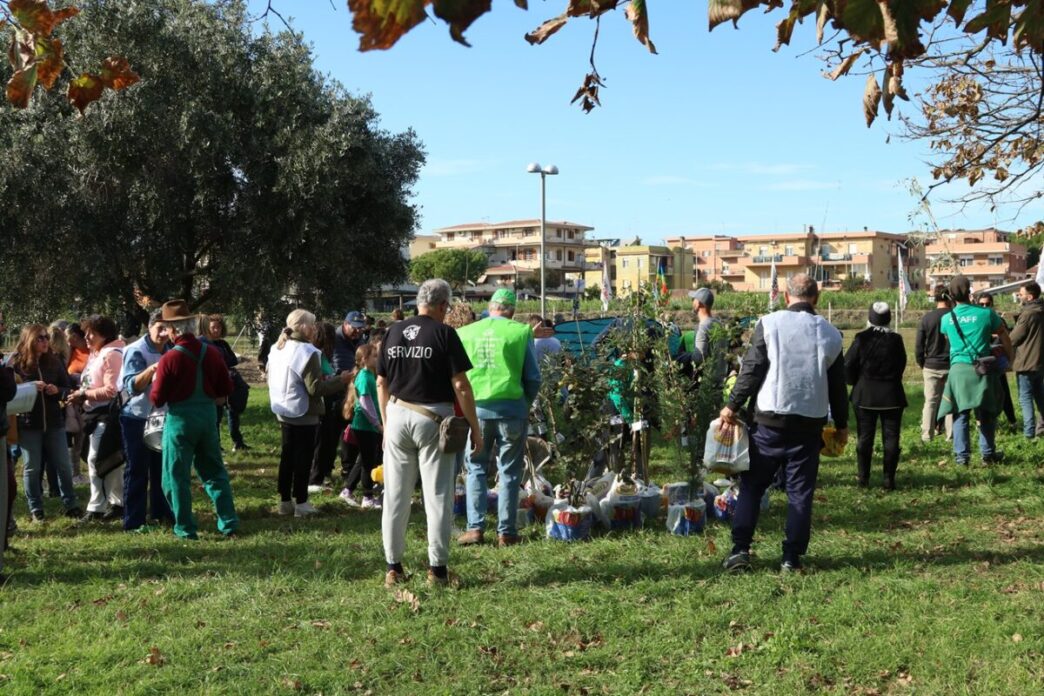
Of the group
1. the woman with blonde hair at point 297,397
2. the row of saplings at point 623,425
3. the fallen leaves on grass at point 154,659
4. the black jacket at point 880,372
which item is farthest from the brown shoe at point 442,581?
the black jacket at point 880,372

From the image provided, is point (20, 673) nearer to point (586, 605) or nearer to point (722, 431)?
point (586, 605)

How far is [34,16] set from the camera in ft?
12.4

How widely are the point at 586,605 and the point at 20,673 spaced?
9.72 ft

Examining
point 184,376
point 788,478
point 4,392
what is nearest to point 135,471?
point 184,376

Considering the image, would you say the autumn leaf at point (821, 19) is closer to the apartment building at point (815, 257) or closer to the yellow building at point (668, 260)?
the yellow building at point (668, 260)

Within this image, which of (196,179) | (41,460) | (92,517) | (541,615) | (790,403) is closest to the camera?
(541,615)

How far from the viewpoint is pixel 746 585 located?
5.93 metres

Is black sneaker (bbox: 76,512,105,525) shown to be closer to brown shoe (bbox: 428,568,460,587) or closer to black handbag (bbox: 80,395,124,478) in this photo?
black handbag (bbox: 80,395,124,478)

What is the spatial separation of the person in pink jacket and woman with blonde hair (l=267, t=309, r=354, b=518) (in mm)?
1319

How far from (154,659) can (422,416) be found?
6.41 feet

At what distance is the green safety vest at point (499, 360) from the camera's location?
7.03m

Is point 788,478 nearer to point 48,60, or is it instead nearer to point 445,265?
point 48,60

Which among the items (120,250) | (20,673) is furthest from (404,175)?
(20,673)

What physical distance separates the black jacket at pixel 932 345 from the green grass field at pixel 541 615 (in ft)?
11.4
